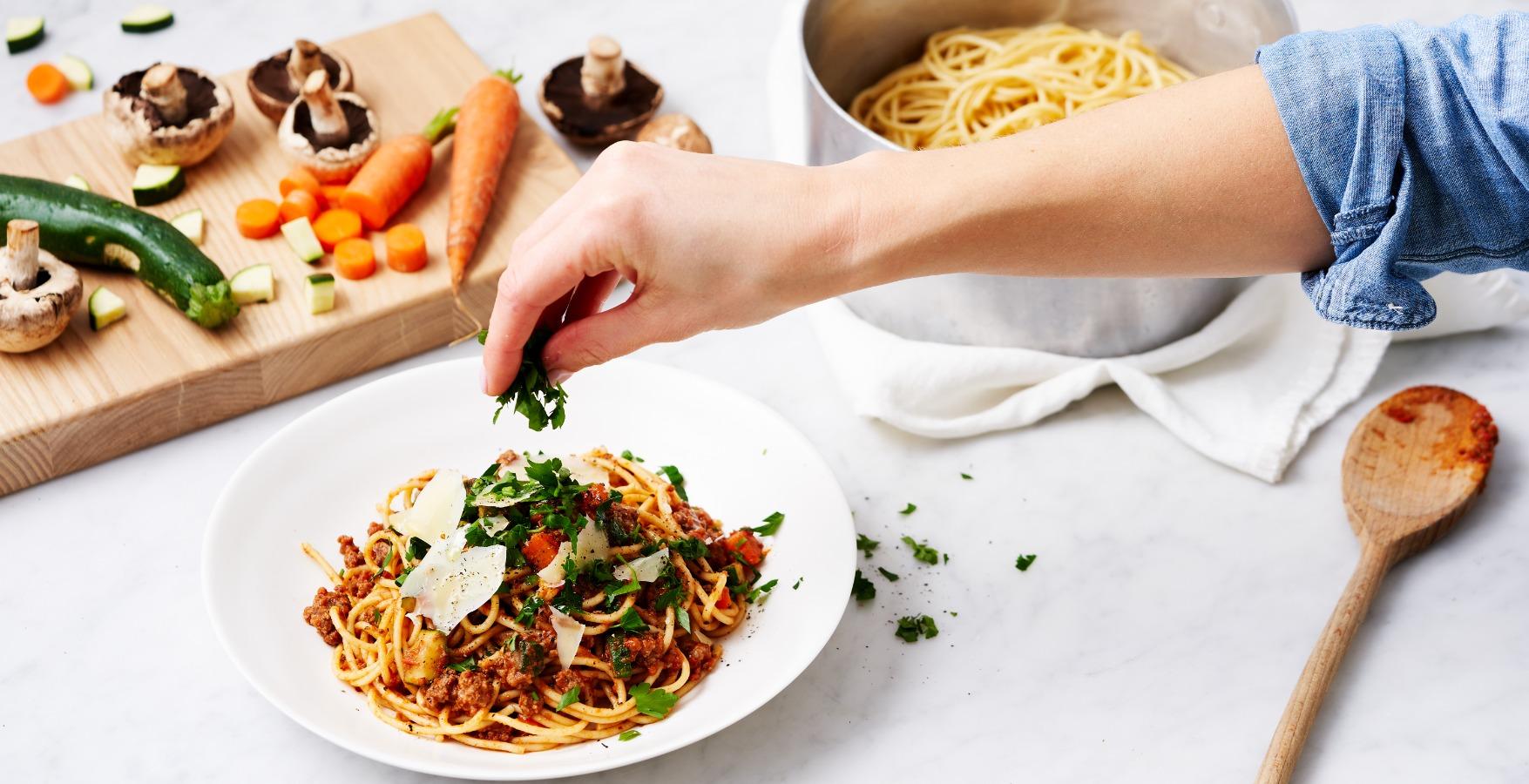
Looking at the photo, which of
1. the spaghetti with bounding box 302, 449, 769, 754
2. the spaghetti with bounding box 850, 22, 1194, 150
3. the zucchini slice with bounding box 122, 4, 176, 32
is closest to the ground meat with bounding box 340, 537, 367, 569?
the spaghetti with bounding box 302, 449, 769, 754

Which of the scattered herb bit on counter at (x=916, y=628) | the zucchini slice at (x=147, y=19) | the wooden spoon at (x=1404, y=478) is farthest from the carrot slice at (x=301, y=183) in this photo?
the wooden spoon at (x=1404, y=478)

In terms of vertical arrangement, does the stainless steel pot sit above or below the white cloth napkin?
above

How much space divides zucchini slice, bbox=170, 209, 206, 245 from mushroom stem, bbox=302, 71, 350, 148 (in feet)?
0.97

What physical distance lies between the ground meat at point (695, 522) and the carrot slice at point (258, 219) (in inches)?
45.4

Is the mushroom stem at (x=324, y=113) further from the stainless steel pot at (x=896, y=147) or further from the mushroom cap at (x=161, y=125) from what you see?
the stainless steel pot at (x=896, y=147)

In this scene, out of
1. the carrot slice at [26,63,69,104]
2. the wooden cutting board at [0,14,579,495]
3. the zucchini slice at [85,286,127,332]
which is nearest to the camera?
the wooden cutting board at [0,14,579,495]

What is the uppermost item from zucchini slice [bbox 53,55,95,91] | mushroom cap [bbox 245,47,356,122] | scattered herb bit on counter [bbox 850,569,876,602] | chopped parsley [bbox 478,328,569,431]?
chopped parsley [bbox 478,328,569,431]

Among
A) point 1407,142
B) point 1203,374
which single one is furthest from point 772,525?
point 1407,142

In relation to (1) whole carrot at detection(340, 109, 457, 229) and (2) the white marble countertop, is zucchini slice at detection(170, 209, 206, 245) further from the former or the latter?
(2) the white marble countertop

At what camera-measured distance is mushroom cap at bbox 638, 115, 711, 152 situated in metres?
2.96

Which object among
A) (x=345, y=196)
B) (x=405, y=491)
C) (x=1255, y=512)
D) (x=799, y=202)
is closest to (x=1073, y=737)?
(x=1255, y=512)

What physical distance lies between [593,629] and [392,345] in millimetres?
965

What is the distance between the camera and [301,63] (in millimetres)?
3059

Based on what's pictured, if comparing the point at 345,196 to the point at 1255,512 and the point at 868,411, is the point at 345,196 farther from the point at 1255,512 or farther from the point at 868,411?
the point at 1255,512
